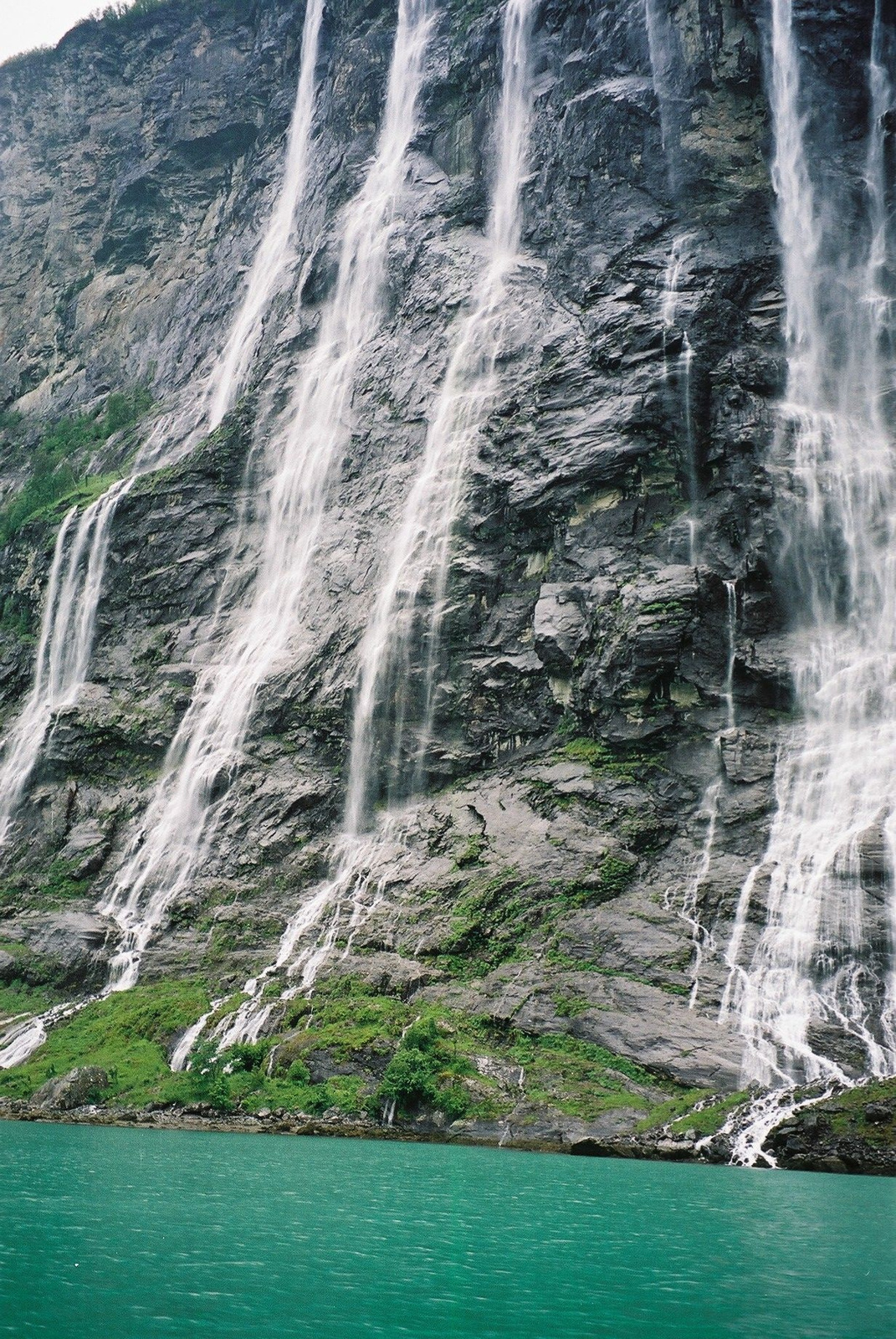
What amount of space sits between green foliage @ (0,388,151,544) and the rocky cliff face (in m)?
1.13

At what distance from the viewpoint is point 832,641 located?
2578cm

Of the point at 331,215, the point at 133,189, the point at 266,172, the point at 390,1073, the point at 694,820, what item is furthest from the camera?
the point at 133,189

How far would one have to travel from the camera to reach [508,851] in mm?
24812

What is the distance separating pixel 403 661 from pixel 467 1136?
45.1 ft

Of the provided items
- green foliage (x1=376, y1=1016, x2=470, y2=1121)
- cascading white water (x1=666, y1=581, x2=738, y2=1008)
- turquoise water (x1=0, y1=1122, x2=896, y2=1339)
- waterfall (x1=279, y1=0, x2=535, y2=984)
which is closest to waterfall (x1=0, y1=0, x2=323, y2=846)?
waterfall (x1=279, y1=0, x2=535, y2=984)

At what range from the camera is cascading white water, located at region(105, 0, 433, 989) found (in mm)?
29406

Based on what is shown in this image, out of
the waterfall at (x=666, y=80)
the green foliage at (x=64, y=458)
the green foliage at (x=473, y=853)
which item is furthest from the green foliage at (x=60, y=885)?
the waterfall at (x=666, y=80)

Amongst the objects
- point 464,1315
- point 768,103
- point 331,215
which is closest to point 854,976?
point 464,1315

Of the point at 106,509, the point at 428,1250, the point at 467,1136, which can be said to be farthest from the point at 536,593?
the point at 428,1250

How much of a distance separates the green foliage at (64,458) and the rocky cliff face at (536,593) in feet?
3.72

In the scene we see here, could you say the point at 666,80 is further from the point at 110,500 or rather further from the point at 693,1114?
the point at 693,1114

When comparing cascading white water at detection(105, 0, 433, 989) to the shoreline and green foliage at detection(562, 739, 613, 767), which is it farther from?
green foliage at detection(562, 739, 613, 767)

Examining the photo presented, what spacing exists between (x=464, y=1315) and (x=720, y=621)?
20.8 m

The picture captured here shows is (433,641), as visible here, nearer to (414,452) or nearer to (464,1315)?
(414,452)
